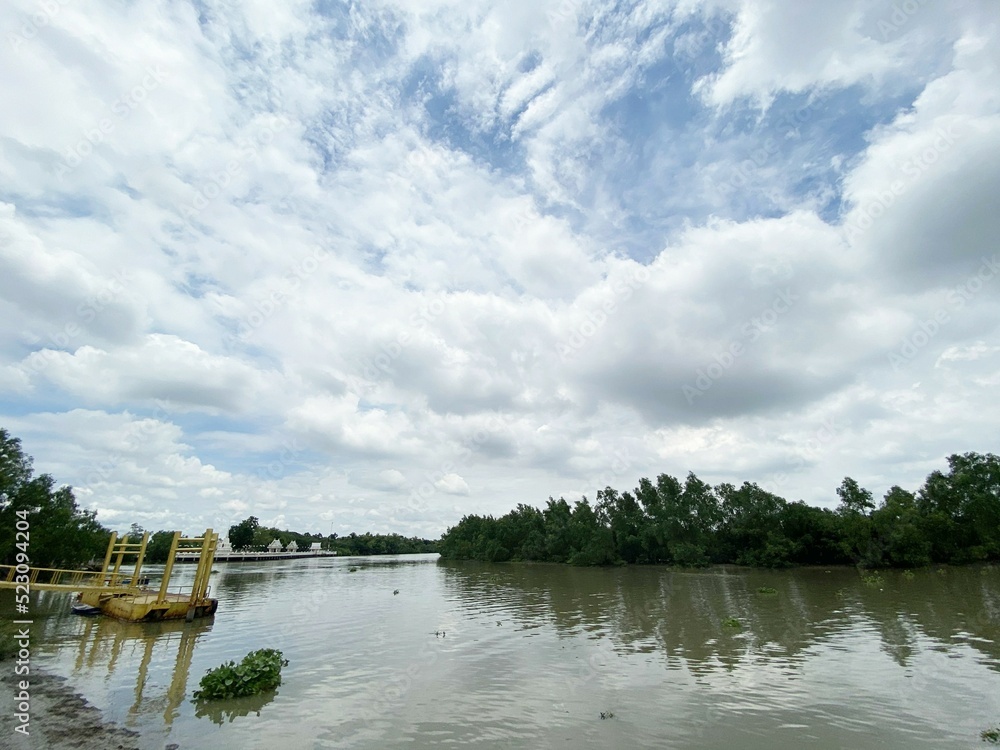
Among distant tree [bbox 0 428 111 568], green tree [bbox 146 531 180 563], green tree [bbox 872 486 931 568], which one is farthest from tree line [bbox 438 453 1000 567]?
green tree [bbox 146 531 180 563]

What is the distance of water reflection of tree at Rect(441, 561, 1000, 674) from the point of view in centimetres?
2427

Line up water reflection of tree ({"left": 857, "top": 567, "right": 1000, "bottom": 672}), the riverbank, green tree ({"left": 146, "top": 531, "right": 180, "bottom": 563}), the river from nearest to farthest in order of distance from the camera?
the riverbank < the river < water reflection of tree ({"left": 857, "top": 567, "right": 1000, "bottom": 672}) < green tree ({"left": 146, "top": 531, "right": 180, "bottom": 563})

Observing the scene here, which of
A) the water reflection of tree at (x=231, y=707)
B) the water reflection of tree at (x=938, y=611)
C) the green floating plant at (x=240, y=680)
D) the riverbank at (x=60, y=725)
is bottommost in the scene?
the water reflection of tree at (x=231, y=707)

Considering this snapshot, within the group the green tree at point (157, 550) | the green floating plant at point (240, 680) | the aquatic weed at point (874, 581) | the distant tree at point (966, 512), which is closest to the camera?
the green floating plant at point (240, 680)

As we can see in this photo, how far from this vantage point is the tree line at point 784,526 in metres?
66.2

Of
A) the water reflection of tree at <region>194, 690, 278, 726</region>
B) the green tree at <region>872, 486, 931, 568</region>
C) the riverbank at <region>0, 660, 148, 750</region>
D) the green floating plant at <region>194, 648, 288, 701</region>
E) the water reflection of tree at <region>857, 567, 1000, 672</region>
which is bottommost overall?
the water reflection of tree at <region>194, 690, 278, 726</region>

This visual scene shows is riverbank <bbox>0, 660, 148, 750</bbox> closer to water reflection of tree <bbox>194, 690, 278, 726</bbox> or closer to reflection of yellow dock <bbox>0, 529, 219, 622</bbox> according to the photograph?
water reflection of tree <bbox>194, 690, 278, 726</bbox>

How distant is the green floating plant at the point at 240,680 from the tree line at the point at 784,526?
7597 cm

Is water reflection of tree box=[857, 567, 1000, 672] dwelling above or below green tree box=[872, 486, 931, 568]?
below

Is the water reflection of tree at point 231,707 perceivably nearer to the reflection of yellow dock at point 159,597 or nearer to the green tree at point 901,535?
the reflection of yellow dock at point 159,597

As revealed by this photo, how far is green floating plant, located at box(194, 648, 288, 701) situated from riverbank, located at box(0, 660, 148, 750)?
3.09m

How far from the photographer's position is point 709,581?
2493 inches

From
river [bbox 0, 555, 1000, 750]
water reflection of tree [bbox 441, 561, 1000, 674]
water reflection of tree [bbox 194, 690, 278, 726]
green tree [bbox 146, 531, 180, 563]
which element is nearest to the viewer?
river [bbox 0, 555, 1000, 750]

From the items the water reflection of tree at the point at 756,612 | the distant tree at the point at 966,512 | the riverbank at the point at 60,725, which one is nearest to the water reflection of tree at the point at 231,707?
the riverbank at the point at 60,725
